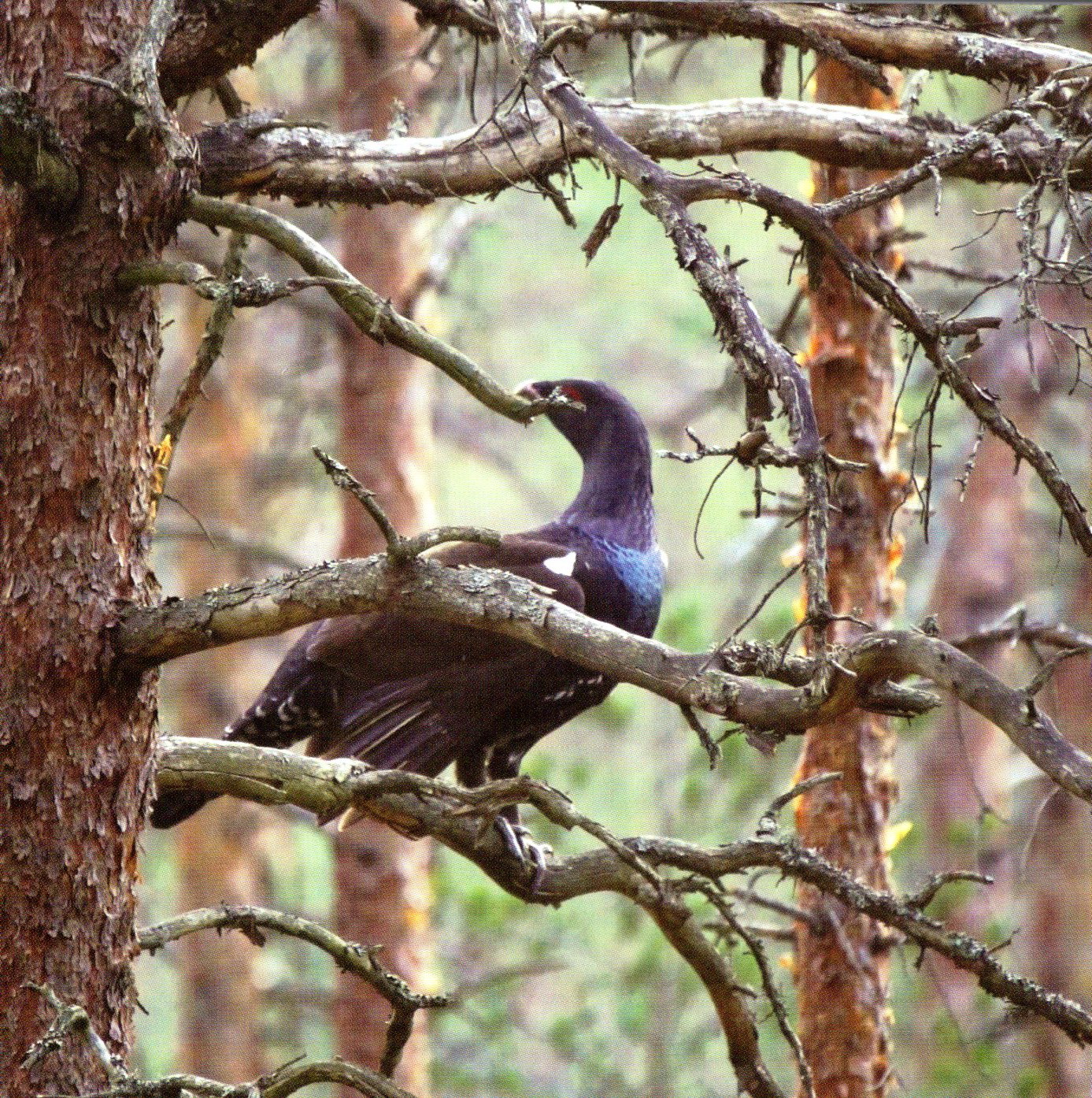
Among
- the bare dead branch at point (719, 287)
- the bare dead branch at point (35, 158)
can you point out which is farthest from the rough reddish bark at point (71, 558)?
the bare dead branch at point (719, 287)

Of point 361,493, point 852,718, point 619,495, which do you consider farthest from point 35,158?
point 852,718

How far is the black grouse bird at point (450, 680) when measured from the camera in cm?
472

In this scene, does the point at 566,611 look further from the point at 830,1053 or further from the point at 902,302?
the point at 830,1053

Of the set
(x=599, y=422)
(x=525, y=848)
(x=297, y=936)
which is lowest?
(x=297, y=936)

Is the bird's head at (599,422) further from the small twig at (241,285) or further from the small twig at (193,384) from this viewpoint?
the small twig at (241,285)

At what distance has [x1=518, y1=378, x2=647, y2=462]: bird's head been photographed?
5562 millimetres

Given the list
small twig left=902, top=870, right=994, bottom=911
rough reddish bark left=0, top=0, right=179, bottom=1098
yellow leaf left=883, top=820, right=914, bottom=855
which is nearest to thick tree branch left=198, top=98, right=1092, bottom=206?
rough reddish bark left=0, top=0, right=179, bottom=1098

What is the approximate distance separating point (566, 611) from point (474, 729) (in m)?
2.12

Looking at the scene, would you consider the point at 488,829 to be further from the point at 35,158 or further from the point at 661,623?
the point at 661,623

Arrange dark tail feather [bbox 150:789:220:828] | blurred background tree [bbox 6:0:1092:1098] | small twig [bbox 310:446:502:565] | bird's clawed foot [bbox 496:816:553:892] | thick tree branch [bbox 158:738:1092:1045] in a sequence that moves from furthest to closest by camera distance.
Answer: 1. blurred background tree [bbox 6:0:1092:1098]
2. dark tail feather [bbox 150:789:220:828]
3. bird's clawed foot [bbox 496:816:553:892]
4. thick tree branch [bbox 158:738:1092:1045]
5. small twig [bbox 310:446:502:565]

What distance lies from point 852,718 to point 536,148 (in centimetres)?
228

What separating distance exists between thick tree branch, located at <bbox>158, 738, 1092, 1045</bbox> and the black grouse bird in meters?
1.18

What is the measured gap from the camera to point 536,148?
3.64 meters

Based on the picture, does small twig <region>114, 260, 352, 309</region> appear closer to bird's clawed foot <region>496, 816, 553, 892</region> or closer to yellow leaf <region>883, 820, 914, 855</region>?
bird's clawed foot <region>496, 816, 553, 892</region>
